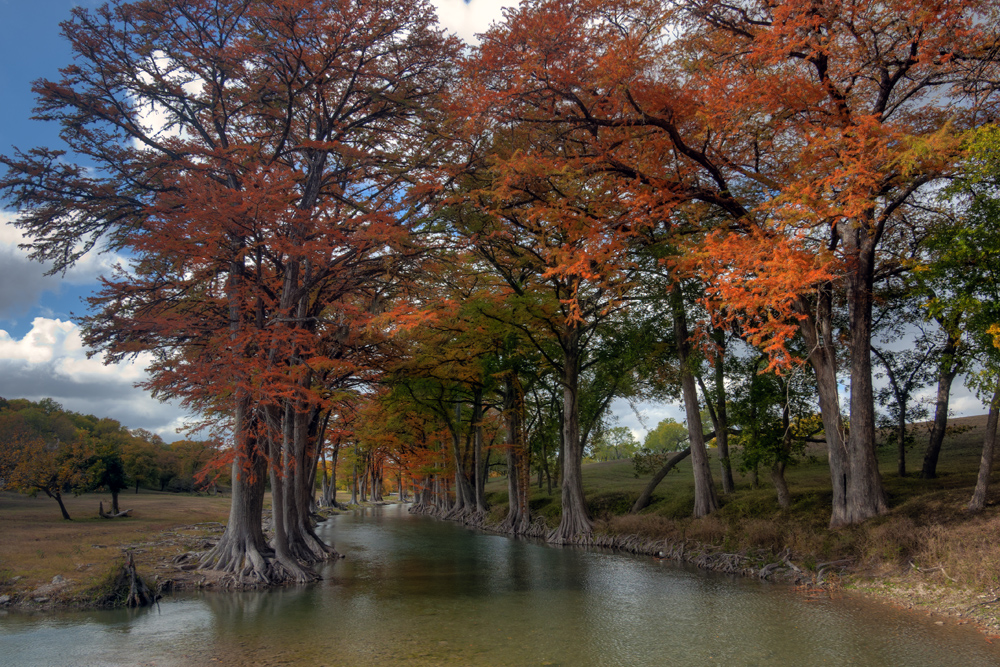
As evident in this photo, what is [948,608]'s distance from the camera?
9.30m

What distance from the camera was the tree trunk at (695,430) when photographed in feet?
61.3

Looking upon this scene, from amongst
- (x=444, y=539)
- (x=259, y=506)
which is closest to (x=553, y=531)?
(x=444, y=539)

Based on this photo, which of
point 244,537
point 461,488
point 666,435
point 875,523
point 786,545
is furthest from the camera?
point 666,435

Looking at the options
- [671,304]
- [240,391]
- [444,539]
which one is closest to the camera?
[240,391]

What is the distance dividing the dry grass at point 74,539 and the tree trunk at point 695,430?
51.2 ft

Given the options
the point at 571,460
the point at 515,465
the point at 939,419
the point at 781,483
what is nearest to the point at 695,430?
the point at 781,483

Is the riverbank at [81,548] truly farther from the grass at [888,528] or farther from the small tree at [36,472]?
the grass at [888,528]

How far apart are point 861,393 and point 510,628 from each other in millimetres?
9416

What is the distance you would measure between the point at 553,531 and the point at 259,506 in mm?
12065

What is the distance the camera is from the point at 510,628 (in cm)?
966

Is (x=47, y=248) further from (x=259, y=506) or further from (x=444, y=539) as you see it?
(x=444, y=539)

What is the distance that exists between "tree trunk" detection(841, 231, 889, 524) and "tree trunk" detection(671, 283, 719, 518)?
506cm

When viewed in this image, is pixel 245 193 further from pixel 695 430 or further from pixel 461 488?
pixel 461 488

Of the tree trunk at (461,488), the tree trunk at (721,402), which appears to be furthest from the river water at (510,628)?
the tree trunk at (461,488)
